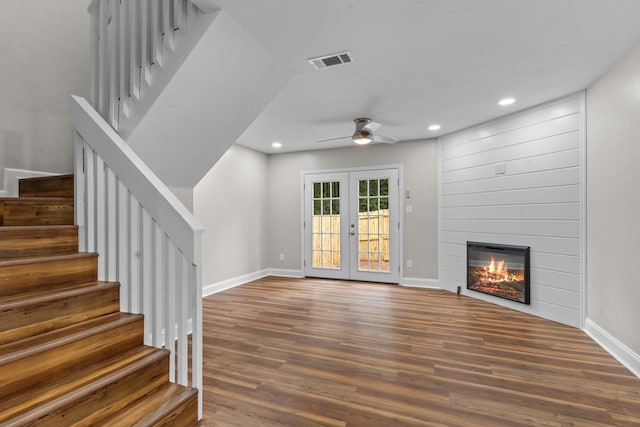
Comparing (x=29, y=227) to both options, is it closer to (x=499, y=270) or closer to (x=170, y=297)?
(x=170, y=297)

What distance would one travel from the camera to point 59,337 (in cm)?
150

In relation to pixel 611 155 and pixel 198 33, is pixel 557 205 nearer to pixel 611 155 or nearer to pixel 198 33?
pixel 611 155

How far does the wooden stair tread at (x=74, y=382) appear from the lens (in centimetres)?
120

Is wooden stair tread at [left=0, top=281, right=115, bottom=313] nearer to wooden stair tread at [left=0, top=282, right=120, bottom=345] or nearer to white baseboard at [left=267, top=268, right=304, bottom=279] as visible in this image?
wooden stair tread at [left=0, top=282, right=120, bottom=345]

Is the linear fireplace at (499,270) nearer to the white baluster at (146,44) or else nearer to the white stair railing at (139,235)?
the white stair railing at (139,235)

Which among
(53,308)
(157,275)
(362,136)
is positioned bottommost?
(53,308)

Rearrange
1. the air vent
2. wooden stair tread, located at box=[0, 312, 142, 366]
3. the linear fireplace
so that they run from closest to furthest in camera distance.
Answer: wooden stair tread, located at box=[0, 312, 142, 366], the air vent, the linear fireplace

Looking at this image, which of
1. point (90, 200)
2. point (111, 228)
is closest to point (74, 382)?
point (111, 228)

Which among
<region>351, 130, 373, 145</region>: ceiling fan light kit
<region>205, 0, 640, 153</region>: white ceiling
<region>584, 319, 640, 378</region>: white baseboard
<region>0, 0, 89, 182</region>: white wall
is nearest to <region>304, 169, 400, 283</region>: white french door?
<region>351, 130, 373, 145</region>: ceiling fan light kit

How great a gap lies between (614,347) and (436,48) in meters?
2.88

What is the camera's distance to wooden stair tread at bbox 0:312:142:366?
52.1 inches

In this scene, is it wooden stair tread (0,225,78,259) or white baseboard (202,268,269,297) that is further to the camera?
white baseboard (202,268,269,297)

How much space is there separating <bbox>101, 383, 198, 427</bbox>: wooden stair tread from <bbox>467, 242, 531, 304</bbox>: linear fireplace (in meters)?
3.78

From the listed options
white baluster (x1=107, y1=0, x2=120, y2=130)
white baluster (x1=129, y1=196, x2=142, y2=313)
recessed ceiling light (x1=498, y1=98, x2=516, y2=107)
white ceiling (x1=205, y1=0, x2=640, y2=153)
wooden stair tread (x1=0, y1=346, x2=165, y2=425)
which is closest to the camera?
wooden stair tread (x1=0, y1=346, x2=165, y2=425)
